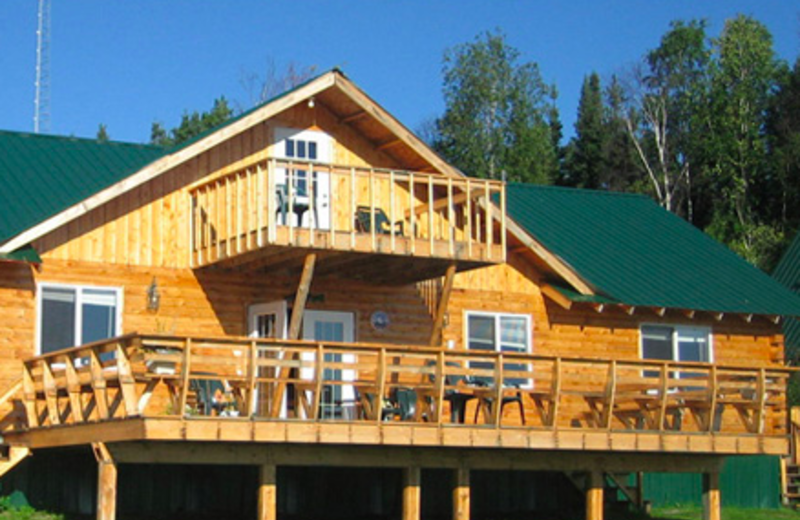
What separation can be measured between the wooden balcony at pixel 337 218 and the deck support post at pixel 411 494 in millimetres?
3673

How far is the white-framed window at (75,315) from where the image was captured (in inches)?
963

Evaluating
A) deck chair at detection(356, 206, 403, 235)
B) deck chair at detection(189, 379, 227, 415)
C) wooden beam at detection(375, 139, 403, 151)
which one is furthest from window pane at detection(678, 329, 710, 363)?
deck chair at detection(189, 379, 227, 415)

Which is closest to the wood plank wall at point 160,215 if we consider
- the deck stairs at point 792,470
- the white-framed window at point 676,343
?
the white-framed window at point 676,343

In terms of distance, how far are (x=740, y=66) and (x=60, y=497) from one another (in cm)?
4580

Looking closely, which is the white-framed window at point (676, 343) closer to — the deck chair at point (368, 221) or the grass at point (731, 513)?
the grass at point (731, 513)

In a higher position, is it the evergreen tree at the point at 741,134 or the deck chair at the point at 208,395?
the evergreen tree at the point at 741,134

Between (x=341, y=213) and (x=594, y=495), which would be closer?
(x=594, y=495)

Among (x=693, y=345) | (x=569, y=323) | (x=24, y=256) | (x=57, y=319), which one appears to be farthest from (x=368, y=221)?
(x=693, y=345)

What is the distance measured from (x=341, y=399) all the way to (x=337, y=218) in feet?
10.7

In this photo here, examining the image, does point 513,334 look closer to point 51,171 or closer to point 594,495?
point 594,495

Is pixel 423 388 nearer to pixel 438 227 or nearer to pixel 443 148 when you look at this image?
pixel 438 227

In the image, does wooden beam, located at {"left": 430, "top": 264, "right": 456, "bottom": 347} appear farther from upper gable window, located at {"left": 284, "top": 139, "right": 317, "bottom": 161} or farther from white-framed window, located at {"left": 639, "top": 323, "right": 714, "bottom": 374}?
white-framed window, located at {"left": 639, "top": 323, "right": 714, "bottom": 374}

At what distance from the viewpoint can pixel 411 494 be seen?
2280 cm

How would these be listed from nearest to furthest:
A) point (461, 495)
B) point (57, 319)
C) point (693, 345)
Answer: point (461, 495) < point (57, 319) < point (693, 345)
